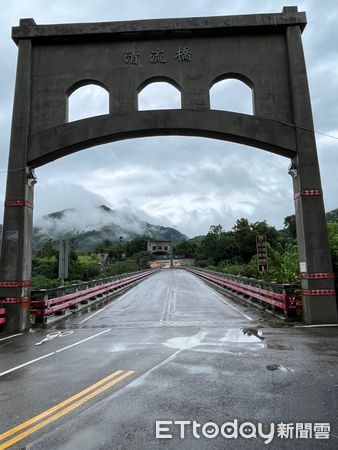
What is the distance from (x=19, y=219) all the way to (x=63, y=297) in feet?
13.9

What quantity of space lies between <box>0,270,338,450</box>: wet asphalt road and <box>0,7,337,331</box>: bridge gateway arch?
4.43 m

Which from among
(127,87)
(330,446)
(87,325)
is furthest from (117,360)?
(127,87)

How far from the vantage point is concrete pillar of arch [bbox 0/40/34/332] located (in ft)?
43.4

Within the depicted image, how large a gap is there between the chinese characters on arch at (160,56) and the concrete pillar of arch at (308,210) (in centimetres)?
389

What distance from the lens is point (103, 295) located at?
999 inches

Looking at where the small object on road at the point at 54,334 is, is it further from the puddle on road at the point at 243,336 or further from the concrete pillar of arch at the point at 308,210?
the concrete pillar of arch at the point at 308,210

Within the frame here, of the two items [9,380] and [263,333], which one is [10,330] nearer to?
[9,380]

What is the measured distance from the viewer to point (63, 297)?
16.4m

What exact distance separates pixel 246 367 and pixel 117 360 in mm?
2612

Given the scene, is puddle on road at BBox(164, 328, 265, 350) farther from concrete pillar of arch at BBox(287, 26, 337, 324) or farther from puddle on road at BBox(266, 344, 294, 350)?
concrete pillar of arch at BBox(287, 26, 337, 324)

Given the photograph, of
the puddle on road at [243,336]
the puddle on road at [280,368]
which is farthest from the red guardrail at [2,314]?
the puddle on road at [280,368]

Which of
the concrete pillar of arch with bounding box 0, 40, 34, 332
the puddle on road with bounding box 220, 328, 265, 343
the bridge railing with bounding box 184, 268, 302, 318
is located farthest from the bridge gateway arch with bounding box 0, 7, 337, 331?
the puddle on road with bounding box 220, 328, 265, 343

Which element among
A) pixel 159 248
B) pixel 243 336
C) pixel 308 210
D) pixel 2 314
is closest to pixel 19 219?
pixel 2 314

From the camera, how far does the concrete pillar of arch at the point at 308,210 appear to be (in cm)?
1286
